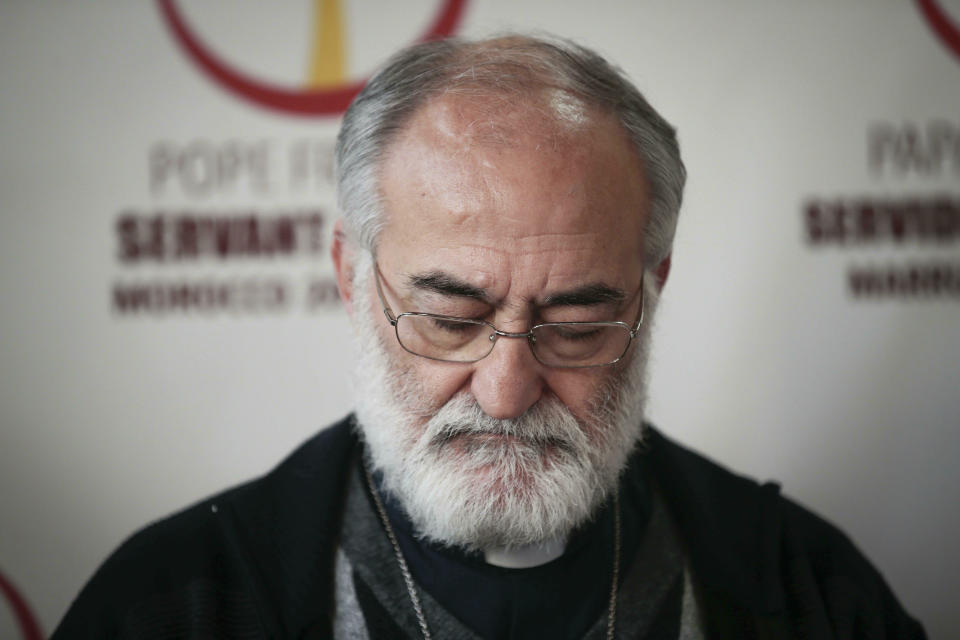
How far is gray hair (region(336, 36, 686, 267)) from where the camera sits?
1.47 meters

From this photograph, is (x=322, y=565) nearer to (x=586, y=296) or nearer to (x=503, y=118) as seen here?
Answer: (x=586, y=296)

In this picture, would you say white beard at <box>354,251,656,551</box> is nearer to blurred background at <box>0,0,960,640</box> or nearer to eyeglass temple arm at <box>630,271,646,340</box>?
eyeglass temple arm at <box>630,271,646,340</box>

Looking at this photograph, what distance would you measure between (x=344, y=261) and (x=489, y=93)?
46 centimetres

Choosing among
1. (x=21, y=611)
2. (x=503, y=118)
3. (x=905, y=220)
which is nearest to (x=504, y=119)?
(x=503, y=118)

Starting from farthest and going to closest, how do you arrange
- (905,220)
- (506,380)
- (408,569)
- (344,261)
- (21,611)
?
(905,220)
(21,611)
(344,261)
(408,569)
(506,380)

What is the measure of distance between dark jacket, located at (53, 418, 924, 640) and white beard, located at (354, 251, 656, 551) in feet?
0.62

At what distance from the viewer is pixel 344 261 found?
165 centimetres

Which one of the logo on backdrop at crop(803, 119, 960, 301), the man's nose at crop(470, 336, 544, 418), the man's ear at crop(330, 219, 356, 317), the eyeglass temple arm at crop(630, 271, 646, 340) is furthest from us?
the logo on backdrop at crop(803, 119, 960, 301)

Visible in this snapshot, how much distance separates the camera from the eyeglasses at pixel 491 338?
4.49ft

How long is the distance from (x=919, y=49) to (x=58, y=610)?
2.94 m

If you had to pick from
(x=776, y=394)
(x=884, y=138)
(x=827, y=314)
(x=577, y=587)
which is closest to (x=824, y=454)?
(x=776, y=394)

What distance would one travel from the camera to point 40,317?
2211 millimetres

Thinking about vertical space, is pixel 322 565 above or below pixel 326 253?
below

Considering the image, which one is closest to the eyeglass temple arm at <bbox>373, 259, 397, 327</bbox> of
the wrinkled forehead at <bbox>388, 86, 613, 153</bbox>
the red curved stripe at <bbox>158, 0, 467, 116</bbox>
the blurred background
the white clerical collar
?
the wrinkled forehead at <bbox>388, 86, 613, 153</bbox>
